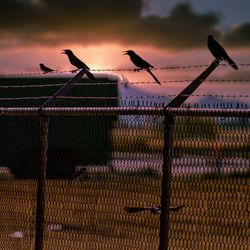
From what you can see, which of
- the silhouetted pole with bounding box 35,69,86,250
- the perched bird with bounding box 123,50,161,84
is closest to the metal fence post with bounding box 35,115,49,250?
the silhouetted pole with bounding box 35,69,86,250

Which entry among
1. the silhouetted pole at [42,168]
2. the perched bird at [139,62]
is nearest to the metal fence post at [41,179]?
the silhouetted pole at [42,168]

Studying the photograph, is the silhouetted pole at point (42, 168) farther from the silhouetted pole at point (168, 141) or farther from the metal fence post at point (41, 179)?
the silhouetted pole at point (168, 141)

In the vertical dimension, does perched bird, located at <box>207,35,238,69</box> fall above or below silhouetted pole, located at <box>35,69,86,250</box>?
above

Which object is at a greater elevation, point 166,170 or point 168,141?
point 168,141

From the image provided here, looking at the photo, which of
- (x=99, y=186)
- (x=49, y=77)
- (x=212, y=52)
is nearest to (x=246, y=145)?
(x=99, y=186)

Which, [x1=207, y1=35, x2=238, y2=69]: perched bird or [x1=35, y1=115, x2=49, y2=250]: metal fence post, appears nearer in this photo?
[x1=35, y1=115, x2=49, y2=250]: metal fence post

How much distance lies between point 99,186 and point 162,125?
127cm

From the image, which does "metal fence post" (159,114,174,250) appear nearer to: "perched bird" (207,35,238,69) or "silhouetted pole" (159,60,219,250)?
"silhouetted pole" (159,60,219,250)

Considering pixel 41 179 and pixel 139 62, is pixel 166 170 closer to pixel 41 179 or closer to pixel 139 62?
pixel 41 179

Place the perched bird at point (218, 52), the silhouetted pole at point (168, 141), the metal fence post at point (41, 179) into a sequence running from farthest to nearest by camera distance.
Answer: the perched bird at point (218, 52), the metal fence post at point (41, 179), the silhouetted pole at point (168, 141)

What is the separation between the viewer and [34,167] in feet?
72.8

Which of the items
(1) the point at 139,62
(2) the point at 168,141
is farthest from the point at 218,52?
(2) the point at 168,141

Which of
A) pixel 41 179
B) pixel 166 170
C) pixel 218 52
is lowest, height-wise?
pixel 166 170

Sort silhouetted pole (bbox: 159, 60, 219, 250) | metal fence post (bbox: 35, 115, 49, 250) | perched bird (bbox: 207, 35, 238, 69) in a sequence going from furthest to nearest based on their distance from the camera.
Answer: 1. perched bird (bbox: 207, 35, 238, 69)
2. metal fence post (bbox: 35, 115, 49, 250)
3. silhouetted pole (bbox: 159, 60, 219, 250)
